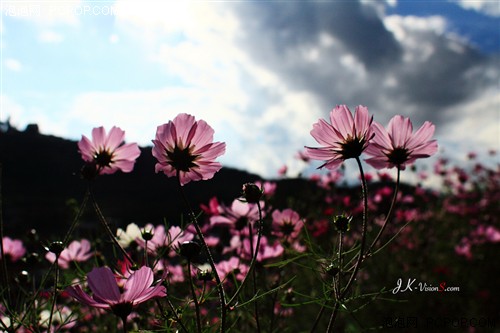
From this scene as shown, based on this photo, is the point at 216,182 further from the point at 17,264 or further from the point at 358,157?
the point at 358,157

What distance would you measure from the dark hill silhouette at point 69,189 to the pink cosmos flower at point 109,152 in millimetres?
1990

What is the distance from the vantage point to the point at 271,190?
54.9 inches

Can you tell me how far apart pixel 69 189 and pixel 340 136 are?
3913 mm

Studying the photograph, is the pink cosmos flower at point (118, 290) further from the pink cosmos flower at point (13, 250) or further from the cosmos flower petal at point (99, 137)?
the pink cosmos flower at point (13, 250)

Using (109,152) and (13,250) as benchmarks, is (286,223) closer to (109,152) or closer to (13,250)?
(109,152)

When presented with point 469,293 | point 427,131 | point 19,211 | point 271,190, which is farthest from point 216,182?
point 427,131

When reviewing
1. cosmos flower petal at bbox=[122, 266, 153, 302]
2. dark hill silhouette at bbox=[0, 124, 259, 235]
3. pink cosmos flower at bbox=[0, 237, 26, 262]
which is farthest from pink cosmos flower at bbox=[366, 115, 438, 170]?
dark hill silhouette at bbox=[0, 124, 259, 235]

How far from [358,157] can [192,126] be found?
27cm

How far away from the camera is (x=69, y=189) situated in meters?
4.10

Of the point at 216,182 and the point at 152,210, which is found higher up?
the point at 216,182

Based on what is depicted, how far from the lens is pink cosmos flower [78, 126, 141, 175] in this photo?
36.7 inches

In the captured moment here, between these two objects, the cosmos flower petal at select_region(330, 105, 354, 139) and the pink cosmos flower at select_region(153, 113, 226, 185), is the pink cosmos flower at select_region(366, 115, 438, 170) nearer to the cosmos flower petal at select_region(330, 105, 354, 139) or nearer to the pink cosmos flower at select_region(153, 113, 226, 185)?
the cosmos flower petal at select_region(330, 105, 354, 139)

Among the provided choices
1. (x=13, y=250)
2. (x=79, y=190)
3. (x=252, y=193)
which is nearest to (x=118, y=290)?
(x=252, y=193)

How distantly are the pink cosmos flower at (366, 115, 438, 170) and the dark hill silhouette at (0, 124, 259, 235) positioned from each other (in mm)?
2268
